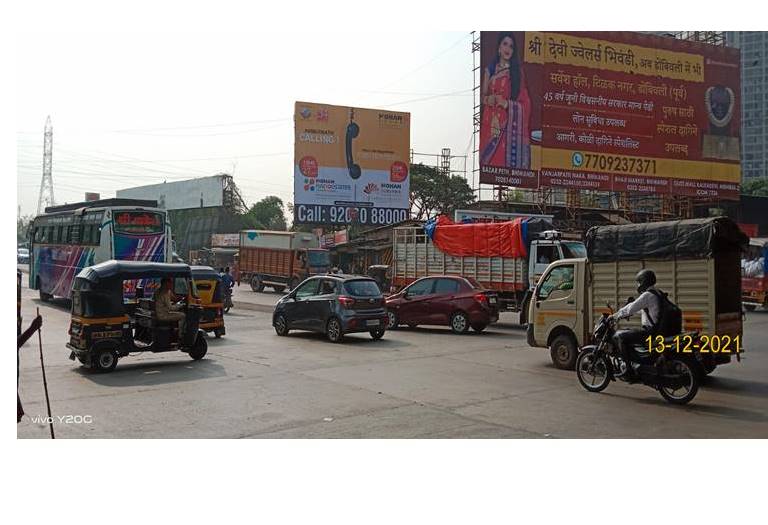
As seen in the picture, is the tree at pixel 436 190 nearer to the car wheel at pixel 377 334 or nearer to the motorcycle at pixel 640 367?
the car wheel at pixel 377 334

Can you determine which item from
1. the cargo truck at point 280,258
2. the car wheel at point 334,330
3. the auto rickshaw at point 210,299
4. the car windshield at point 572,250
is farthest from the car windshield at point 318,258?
the car wheel at point 334,330

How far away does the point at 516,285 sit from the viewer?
1864cm

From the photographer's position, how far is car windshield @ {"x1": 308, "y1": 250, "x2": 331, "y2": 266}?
109 feet

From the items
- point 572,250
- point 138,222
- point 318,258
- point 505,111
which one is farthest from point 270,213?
point 572,250

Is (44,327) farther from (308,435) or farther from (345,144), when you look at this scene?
(345,144)

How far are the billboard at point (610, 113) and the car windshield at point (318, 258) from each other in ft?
27.9

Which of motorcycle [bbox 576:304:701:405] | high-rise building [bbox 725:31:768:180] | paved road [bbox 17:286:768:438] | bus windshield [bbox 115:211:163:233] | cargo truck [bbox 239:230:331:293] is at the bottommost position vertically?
paved road [bbox 17:286:768:438]

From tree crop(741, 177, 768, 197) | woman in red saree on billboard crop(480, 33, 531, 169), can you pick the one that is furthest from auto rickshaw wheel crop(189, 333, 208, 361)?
tree crop(741, 177, 768, 197)

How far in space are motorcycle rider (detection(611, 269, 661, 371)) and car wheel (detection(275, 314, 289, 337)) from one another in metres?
8.62

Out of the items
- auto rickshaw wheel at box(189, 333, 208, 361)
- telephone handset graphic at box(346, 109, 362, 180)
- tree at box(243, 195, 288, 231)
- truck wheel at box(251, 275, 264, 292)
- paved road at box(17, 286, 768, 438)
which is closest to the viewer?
paved road at box(17, 286, 768, 438)

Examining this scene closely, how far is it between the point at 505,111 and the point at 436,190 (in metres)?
18.3

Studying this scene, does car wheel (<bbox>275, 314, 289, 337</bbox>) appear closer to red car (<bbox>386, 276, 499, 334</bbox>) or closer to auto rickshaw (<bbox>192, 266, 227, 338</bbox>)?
auto rickshaw (<bbox>192, 266, 227, 338</bbox>)

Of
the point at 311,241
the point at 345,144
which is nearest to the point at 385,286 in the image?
the point at 311,241

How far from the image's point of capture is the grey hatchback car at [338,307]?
1433 cm
